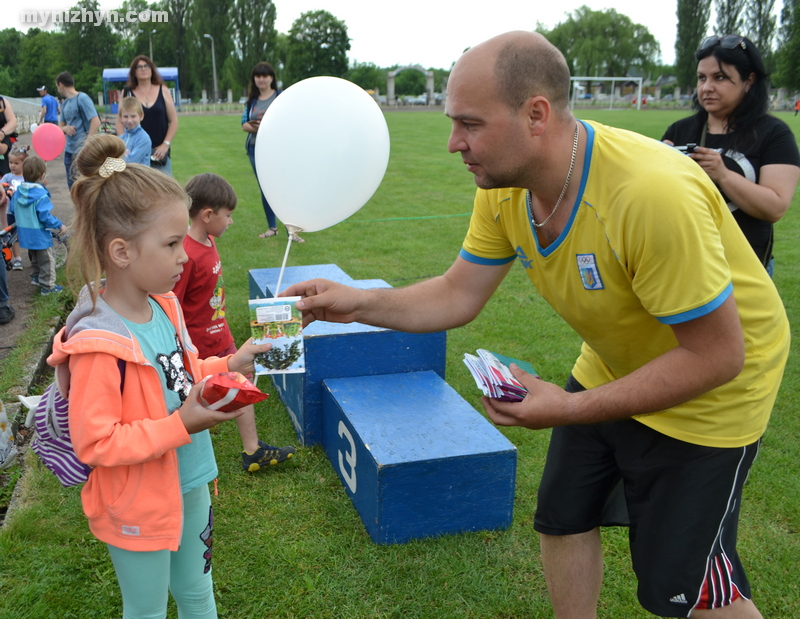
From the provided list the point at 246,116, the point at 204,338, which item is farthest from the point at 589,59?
the point at 204,338

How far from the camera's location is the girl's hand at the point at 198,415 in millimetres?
1650

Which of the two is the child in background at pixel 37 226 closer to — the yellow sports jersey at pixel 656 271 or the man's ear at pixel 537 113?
the yellow sports jersey at pixel 656 271

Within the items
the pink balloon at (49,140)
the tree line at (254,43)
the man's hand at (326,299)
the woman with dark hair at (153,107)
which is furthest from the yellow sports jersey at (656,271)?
the tree line at (254,43)

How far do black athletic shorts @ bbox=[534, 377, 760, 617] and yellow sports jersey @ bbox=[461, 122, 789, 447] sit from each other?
72 millimetres

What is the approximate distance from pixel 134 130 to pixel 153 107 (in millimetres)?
686

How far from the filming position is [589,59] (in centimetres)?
8219

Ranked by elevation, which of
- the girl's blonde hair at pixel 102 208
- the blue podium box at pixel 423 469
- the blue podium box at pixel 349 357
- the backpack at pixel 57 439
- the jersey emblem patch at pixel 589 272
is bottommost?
the blue podium box at pixel 423 469

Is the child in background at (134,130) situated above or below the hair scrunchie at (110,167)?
above

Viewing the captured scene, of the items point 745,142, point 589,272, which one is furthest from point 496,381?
point 745,142

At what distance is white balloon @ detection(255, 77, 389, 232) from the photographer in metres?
2.78

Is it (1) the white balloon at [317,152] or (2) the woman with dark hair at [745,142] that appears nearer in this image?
(1) the white balloon at [317,152]

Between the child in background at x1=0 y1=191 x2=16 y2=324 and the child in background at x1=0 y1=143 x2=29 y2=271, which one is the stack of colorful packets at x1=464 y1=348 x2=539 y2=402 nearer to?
the child in background at x1=0 y1=191 x2=16 y2=324

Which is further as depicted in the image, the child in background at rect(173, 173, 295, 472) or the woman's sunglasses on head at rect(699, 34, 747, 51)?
the child in background at rect(173, 173, 295, 472)

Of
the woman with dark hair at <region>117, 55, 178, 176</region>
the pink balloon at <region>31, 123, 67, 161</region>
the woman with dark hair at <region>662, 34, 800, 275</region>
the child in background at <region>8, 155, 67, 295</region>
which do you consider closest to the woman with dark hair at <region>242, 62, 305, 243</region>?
the woman with dark hair at <region>117, 55, 178, 176</region>
